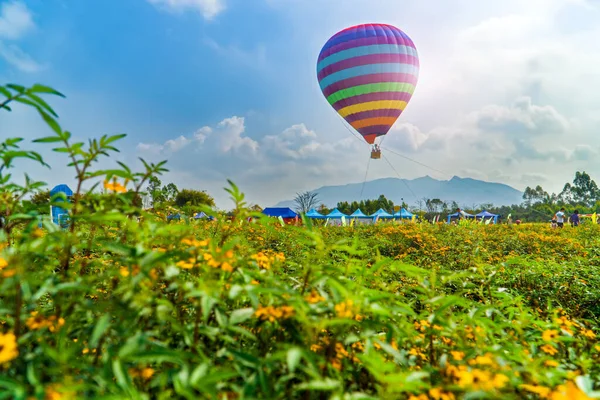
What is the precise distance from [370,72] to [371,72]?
0.05 metres

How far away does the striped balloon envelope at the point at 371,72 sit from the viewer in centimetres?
1916

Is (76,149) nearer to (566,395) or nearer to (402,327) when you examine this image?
(402,327)

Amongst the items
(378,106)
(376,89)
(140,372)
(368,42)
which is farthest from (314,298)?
(378,106)

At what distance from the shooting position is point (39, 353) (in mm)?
936

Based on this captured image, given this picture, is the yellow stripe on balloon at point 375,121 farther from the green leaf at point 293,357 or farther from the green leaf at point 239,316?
the green leaf at point 293,357

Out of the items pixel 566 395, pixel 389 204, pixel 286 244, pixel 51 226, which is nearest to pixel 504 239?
pixel 286 244

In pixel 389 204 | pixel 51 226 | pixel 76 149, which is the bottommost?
pixel 51 226

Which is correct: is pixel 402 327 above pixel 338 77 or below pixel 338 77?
below

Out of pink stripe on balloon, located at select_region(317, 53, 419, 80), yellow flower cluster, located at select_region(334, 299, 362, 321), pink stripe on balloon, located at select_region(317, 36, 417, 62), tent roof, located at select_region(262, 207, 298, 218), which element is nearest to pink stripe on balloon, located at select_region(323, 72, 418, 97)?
pink stripe on balloon, located at select_region(317, 53, 419, 80)

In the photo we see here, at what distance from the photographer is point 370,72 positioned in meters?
19.2

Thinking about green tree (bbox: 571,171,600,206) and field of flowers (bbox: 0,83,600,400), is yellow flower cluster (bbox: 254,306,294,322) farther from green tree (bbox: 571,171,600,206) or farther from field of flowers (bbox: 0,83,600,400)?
green tree (bbox: 571,171,600,206)

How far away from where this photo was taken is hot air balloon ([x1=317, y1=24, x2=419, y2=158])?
1917 cm

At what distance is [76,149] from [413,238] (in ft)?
23.8

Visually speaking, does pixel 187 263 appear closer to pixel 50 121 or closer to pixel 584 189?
pixel 50 121
